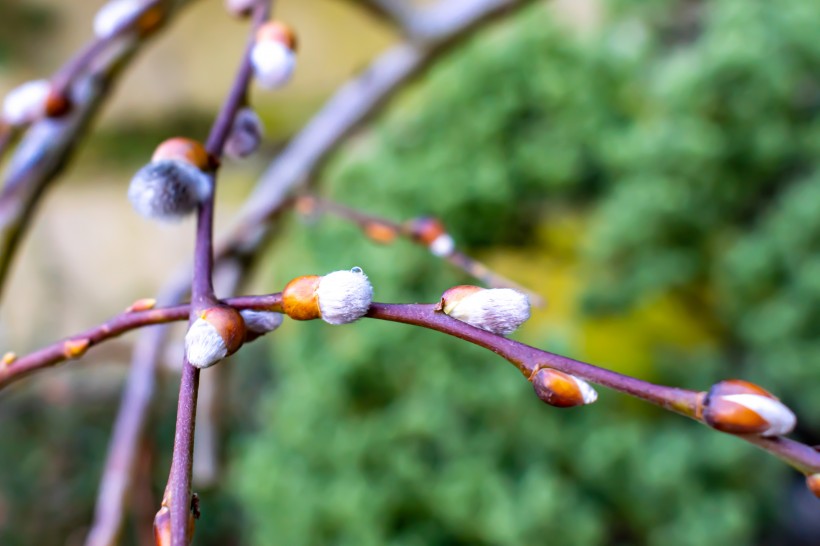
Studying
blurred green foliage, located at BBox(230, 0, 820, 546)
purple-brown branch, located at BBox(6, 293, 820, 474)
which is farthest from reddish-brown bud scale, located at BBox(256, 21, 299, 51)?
blurred green foliage, located at BBox(230, 0, 820, 546)

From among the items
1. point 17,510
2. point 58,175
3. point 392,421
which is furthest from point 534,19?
point 17,510

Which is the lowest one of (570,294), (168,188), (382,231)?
(570,294)

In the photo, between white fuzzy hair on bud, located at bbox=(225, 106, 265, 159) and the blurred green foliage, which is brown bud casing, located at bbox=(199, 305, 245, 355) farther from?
the blurred green foliage

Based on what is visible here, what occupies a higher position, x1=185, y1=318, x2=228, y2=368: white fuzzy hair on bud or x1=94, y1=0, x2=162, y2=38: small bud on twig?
x1=94, y1=0, x2=162, y2=38: small bud on twig

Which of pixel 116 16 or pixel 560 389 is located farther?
pixel 116 16

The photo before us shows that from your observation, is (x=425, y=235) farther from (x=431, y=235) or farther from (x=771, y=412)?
(x=771, y=412)

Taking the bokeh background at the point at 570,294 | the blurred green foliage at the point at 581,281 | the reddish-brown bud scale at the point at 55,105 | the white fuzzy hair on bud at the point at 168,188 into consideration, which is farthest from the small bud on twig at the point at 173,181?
the blurred green foliage at the point at 581,281

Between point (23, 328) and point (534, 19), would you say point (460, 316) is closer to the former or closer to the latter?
point (534, 19)

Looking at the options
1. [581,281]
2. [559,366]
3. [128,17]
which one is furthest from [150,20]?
[581,281]
